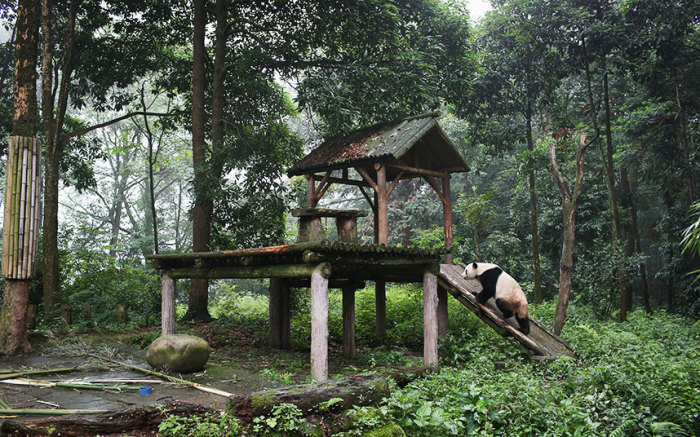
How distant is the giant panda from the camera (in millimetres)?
9055

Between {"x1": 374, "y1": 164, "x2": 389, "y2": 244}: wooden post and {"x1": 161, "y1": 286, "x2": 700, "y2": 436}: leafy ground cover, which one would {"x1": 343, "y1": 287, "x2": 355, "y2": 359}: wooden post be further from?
{"x1": 374, "y1": 164, "x2": 389, "y2": 244}: wooden post

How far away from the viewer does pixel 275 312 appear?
10.4m

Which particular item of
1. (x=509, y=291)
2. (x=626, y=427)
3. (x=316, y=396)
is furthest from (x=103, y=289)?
(x=626, y=427)

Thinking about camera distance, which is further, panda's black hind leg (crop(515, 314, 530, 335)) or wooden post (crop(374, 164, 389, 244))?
wooden post (crop(374, 164, 389, 244))

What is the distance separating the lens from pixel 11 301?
8367mm

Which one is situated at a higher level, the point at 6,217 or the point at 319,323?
the point at 6,217

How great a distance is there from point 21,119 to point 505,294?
9398 millimetres

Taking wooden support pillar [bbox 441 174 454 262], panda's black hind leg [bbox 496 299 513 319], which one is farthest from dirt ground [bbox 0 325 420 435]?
wooden support pillar [bbox 441 174 454 262]

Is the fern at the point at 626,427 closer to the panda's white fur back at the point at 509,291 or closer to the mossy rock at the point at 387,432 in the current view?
the mossy rock at the point at 387,432

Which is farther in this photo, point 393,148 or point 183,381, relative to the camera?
point 393,148

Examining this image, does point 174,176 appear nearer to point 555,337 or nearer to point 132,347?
point 132,347

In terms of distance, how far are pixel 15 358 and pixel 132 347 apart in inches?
76.4

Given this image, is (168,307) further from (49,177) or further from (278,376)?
(49,177)

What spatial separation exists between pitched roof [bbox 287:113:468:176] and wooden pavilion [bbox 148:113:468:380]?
0.07ft
